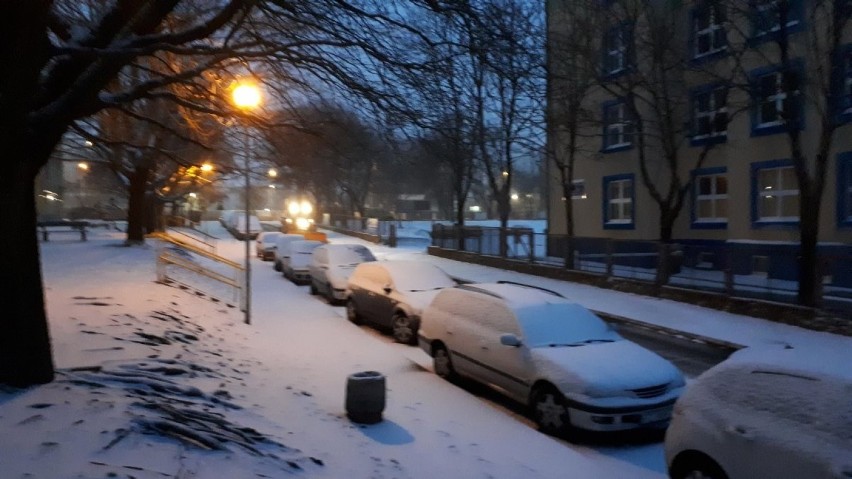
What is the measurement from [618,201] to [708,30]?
347 inches

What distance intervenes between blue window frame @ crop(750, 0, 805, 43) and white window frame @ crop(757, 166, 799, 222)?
4.71m

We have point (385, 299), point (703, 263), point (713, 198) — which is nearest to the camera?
point (385, 299)

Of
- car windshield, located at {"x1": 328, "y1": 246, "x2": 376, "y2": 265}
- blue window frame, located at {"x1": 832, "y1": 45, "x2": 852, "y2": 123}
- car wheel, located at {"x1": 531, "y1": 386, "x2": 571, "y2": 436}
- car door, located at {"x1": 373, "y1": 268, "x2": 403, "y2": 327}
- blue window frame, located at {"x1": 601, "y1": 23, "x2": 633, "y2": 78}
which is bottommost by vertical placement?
car wheel, located at {"x1": 531, "y1": 386, "x2": 571, "y2": 436}

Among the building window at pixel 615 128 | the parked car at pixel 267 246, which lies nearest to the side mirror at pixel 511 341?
the building window at pixel 615 128

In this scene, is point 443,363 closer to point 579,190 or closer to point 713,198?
point 713,198

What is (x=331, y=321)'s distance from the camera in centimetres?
1689

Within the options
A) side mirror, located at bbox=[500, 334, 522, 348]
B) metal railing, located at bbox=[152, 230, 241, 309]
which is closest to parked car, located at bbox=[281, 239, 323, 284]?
metal railing, located at bbox=[152, 230, 241, 309]

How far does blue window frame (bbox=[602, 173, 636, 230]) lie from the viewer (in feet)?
89.9

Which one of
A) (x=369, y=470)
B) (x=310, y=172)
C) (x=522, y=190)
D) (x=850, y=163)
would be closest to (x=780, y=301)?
(x=850, y=163)

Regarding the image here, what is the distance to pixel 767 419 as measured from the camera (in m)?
5.44

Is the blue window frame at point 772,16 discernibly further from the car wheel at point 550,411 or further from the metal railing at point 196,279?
the metal railing at point 196,279

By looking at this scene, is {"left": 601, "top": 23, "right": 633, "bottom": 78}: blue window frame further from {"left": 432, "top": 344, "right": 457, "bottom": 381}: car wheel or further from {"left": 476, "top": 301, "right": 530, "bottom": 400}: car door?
{"left": 476, "top": 301, "right": 530, "bottom": 400}: car door

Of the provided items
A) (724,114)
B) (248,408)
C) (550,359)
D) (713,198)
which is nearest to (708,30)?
(724,114)

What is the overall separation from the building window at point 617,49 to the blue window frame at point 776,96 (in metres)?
3.42
